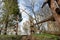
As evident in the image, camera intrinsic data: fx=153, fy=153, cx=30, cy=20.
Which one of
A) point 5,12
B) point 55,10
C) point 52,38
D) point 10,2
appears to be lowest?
point 52,38

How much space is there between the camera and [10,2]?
2800 cm

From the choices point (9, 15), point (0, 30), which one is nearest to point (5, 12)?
point (9, 15)

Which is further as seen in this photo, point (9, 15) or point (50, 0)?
point (9, 15)

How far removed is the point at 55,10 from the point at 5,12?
1824 centimetres

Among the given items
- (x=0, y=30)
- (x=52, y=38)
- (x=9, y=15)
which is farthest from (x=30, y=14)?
(x=52, y=38)

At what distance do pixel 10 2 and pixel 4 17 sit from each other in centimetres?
295

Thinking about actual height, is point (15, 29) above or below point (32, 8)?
below

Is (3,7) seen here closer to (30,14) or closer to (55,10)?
(30,14)

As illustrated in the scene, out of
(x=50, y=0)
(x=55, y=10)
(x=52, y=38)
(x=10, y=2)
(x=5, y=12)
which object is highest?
(x=10, y=2)

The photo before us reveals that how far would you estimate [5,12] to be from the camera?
28094 millimetres

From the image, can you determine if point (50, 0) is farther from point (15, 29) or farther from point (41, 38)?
point (15, 29)

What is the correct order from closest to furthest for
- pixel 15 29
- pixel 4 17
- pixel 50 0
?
pixel 50 0, pixel 4 17, pixel 15 29

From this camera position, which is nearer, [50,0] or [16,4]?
[50,0]

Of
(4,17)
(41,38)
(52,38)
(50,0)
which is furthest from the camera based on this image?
(4,17)
